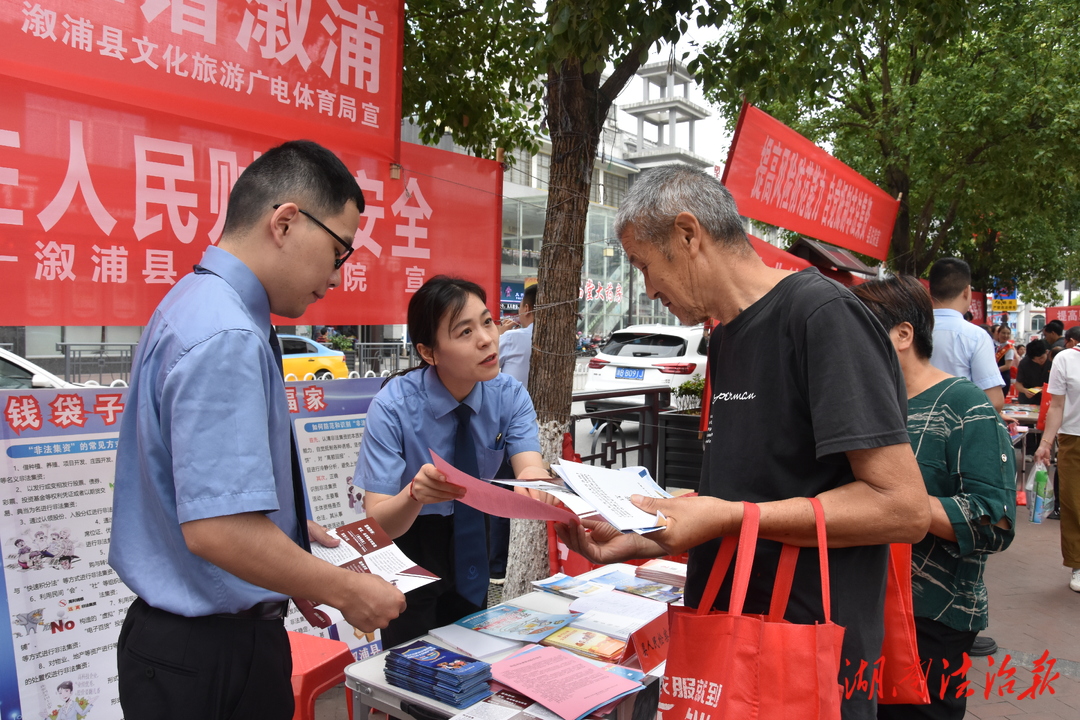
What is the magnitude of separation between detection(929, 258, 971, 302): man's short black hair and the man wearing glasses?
169 inches

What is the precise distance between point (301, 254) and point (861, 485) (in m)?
1.17

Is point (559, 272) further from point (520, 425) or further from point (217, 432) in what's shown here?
point (217, 432)

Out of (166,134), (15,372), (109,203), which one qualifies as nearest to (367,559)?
(109,203)

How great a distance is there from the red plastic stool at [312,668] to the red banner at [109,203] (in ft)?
4.61

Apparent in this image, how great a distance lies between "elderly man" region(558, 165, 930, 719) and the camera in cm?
128

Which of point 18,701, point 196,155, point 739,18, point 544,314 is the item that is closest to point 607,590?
point 544,314

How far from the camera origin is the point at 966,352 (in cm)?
452

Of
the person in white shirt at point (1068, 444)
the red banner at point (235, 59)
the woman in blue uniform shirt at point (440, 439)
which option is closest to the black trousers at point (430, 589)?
the woman in blue uniform shirt at point (440, 439)

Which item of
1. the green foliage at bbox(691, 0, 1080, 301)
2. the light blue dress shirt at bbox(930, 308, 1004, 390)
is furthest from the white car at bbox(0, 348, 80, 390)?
the light blue dress shirt at bbox(930, 308, 1004, 390)

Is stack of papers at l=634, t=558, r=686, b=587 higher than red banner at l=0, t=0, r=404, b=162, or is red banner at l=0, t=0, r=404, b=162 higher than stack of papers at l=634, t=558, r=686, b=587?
red banner at l=0, t=0, r=404, b=162

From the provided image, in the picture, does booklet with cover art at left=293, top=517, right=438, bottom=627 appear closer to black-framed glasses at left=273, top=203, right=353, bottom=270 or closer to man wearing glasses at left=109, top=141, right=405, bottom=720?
man wearing glasses at left=109, top=141, right=405, bottom=720

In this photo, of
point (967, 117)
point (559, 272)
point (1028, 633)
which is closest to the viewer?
point (559, 272)

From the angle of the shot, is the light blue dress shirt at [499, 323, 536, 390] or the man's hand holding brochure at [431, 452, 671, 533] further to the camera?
the light blue dress shirt at [499, 323, 536, 390]

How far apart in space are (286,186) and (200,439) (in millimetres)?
544
